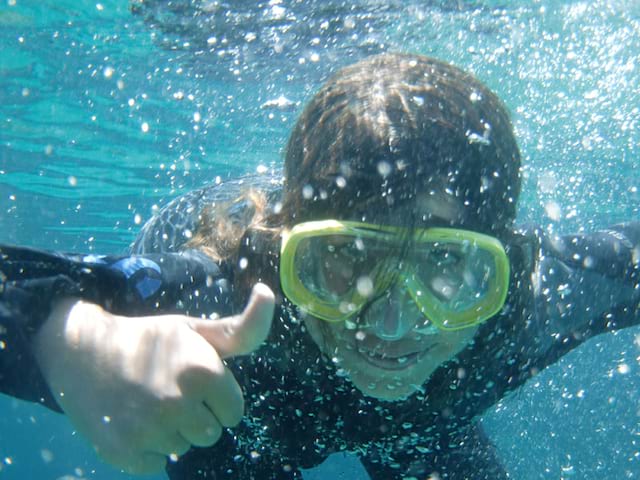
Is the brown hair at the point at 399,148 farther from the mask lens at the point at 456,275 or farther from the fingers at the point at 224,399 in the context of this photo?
the fingers at the point at 224,399

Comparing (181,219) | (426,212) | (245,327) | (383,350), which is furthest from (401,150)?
(181,219)

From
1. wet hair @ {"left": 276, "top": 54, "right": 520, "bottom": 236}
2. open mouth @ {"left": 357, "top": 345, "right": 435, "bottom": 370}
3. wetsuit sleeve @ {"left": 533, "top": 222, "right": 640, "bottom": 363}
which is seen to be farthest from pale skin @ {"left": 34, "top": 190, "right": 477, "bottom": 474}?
wetsuit sleeve @ {"left": 533, "top": 222, "right": 640, "bottom": 363}

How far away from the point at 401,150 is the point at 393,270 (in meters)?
0.69

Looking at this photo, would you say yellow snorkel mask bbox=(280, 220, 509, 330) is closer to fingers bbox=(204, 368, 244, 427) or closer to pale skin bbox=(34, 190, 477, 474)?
pale skin bbox=(34, 190, 477, 474)

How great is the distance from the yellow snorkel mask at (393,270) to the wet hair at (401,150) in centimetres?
15

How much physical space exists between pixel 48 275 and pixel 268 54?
30.7ft

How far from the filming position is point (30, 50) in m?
11.9

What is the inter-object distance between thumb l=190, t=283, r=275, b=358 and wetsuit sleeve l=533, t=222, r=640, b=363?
315 cm

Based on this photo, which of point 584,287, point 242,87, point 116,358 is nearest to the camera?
point 116,358

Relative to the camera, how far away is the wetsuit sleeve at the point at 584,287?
4594 mm

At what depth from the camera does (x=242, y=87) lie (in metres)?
12.5

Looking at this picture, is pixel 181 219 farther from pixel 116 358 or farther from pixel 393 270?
pixel 116 358

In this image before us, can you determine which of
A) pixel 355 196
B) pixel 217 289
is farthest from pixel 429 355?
pixel 217 289

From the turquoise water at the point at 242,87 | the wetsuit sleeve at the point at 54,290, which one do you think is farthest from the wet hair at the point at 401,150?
the turquoise water at the point at 242,87
